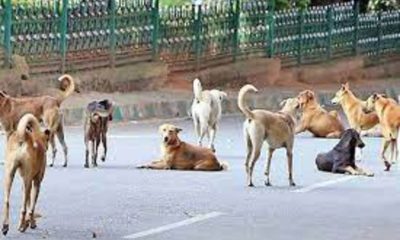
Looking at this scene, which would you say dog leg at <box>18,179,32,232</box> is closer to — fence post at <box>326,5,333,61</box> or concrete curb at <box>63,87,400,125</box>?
concrete curb at <box>63,87,400,125</box>

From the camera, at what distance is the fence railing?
23.4m

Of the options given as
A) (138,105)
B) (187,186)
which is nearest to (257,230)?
(187,186)

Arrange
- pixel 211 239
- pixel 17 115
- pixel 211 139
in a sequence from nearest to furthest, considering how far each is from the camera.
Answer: pixel 211 239 → pixel 17 115 → pixel 211 139

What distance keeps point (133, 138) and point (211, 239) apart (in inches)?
363

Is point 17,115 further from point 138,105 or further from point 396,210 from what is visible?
point 138,105

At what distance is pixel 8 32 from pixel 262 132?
31.6ft

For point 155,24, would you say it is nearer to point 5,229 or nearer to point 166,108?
point 166,108

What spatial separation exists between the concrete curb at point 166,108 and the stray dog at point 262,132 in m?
7.85

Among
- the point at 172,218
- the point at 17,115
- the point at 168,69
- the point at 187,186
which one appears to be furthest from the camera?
the point at 168,69

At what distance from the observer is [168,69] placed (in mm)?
27062

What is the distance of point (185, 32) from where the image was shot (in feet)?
89.9

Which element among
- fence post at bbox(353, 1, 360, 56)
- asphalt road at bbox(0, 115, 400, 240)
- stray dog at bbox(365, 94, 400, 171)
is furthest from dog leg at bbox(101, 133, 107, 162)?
fence post at bbox(353, 1, 360, 56)

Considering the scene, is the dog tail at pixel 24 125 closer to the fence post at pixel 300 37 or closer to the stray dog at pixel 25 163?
the stray dog at pixel 25 163

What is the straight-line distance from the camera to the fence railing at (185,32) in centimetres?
2338
